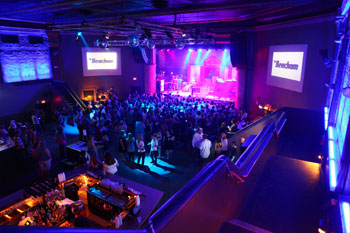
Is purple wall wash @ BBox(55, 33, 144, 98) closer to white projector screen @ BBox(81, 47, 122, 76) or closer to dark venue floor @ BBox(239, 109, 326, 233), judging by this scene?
white projector screen @ BBox(81, 47, 122, 76)

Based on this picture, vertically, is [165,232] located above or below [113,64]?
below

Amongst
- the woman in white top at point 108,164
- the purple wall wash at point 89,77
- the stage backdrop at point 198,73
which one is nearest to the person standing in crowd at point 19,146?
the woman in white top at point 108,164

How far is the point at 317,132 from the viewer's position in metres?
6.34

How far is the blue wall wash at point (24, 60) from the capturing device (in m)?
12.4

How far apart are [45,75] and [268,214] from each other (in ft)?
50.7

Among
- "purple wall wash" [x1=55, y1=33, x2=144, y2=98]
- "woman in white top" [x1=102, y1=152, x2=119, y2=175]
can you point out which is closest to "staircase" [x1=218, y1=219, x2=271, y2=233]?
"woman in white top" [x1=102, y1=152, x2=119, y2=175]

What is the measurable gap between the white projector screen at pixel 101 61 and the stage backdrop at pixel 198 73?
19.8 feet

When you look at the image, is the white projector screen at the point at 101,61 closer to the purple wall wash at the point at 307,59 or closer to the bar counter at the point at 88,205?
the purple wall wash at the point at 307,59

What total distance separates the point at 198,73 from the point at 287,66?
16.8 metres

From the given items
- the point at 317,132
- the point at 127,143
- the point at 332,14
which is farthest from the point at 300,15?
the point at 127,143

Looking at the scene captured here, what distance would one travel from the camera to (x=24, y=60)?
13.2 m

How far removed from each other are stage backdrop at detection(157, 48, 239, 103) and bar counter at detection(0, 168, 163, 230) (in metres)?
18.2

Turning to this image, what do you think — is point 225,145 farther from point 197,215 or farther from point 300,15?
point 300,15

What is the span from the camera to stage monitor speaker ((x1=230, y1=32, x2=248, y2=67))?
13148 millimetres
